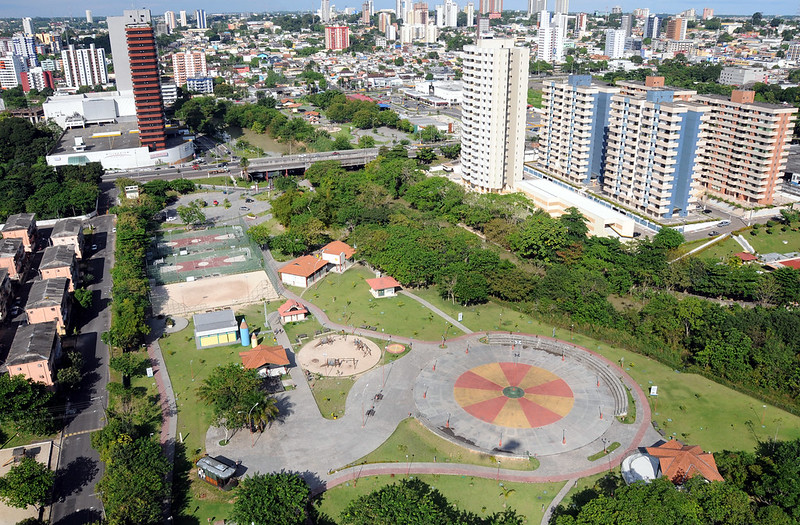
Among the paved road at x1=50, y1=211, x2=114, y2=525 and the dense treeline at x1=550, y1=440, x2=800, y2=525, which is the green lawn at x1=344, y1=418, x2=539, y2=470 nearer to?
the dense treeline at x1=550, y1=440, x2=800, y2=525

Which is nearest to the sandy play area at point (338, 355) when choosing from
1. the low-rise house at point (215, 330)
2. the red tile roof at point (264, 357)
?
the red tile roof at point (264, 357)

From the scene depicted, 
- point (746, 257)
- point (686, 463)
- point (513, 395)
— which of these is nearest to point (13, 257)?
point (513, 395)

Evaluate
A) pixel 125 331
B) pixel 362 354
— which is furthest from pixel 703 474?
pixel 125 331

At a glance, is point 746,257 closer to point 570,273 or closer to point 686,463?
point 570,273

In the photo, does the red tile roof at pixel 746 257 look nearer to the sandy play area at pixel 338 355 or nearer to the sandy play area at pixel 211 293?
the sandy play area at pixel 338 355

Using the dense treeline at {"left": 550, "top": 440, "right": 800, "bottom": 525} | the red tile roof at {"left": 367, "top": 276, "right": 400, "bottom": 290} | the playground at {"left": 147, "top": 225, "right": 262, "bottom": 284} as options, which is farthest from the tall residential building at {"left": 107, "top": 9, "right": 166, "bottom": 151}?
the dense treeline at {"left": 550, "top": 440, "right": 800, "bottom": 525}

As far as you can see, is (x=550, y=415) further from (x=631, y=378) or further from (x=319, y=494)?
(x=319, y=494)
